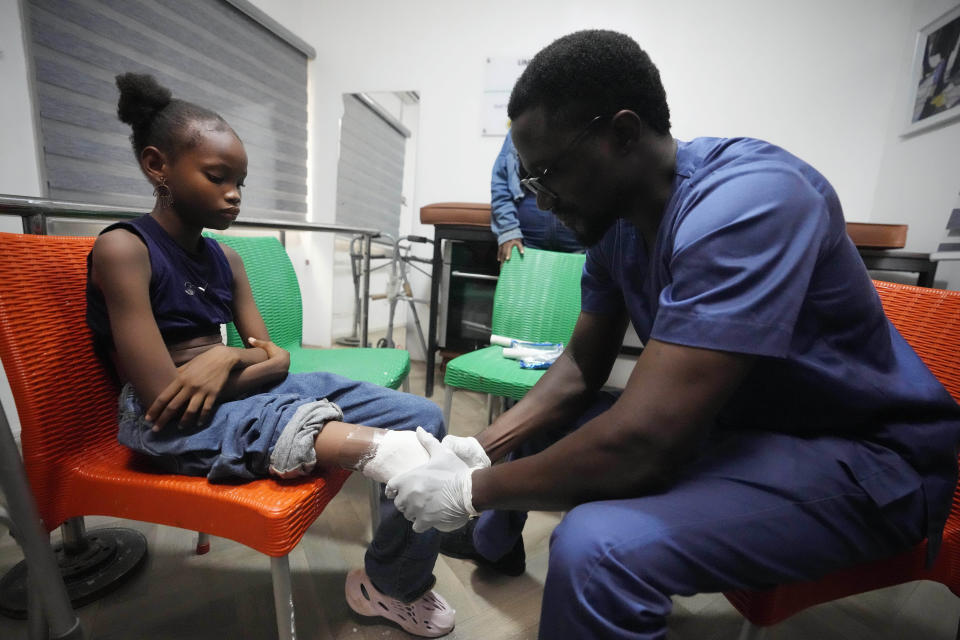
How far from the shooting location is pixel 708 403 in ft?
1.49

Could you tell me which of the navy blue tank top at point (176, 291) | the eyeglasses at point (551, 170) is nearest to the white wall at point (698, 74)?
the navy blue tank top at point (176, 291)

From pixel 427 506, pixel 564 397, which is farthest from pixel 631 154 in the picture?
pixel 427 506

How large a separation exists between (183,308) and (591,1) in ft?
8.80

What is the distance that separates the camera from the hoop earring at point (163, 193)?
79 cm

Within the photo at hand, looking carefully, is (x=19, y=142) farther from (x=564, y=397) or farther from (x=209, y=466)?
(x=564, y=397)

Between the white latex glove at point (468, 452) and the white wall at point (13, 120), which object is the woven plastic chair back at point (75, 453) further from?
the white wall at point (13, 120)

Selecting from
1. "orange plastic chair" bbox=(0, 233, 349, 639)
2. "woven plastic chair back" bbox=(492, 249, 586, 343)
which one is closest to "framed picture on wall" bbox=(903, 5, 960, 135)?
"woven plastic chair back" bbox=(492, 249, 586, 343)

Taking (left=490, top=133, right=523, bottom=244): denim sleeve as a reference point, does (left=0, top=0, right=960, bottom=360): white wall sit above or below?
above

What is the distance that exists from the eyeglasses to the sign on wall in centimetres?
208

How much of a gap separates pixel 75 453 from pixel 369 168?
2.85 metres

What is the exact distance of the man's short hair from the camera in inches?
21.8

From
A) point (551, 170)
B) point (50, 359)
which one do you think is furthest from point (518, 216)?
point (50, 359)

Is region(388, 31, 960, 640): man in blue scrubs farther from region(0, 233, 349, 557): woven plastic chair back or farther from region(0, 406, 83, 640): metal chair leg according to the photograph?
region(0, 406, 83, 640): metal chair leg

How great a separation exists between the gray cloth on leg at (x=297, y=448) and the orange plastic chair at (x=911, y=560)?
67cm
